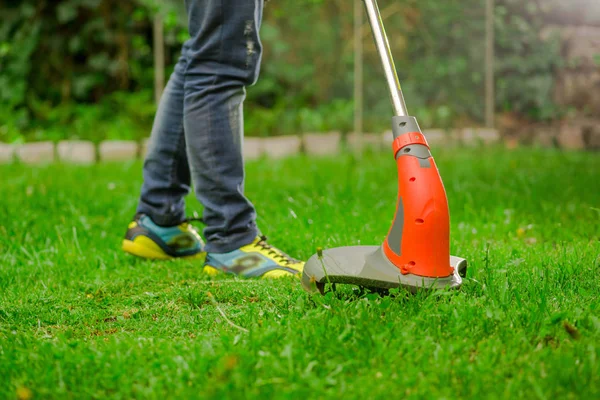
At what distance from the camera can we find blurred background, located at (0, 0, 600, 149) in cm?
528

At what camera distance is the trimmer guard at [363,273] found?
1.59 meters

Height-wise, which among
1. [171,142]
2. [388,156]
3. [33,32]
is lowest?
[388,156]

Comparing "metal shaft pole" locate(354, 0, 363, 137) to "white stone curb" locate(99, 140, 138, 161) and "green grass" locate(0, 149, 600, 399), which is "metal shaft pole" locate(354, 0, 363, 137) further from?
"green grass" locate(0, 149, 600, 399)

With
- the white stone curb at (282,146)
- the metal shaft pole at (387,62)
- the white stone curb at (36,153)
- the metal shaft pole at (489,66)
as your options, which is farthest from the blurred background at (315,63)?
the metal shaft pole at (387,62)

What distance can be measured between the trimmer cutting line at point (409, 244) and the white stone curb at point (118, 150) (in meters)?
3.56

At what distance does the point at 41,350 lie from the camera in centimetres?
141

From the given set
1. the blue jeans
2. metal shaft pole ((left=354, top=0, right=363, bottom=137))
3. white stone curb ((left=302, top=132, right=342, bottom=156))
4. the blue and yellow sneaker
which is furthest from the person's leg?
white stone curb ((left=302, top=132, right=342, bottom=156))

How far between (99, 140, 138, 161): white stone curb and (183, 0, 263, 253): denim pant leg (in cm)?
298

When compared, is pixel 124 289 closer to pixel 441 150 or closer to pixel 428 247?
pixel 428 247

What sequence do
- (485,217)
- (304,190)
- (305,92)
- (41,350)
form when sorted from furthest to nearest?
(305,92) < (304,190) < (485,217) < (41,350)

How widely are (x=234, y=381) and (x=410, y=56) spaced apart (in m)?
4.32

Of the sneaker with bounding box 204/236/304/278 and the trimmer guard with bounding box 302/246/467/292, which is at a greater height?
the trimmer guard with bounding box 302/246/467/292

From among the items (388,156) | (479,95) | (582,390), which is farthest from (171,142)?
(479,95)

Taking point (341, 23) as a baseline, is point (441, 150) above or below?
below
